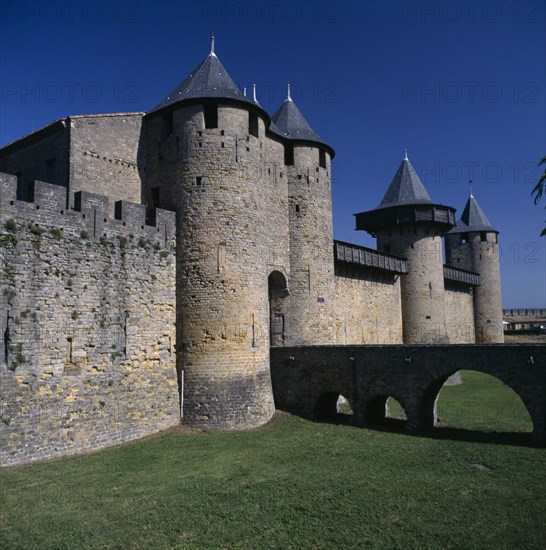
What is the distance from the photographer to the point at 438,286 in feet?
93.7

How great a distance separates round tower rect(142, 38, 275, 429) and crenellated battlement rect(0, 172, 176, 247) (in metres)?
0.83

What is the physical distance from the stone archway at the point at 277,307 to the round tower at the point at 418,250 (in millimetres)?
10973

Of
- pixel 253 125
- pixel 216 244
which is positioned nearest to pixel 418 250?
pixel 253 125

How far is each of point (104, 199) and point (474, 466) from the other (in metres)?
11.4

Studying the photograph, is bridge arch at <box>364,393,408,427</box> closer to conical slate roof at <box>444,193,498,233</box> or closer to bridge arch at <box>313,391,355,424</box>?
bridge arch at <box>313,391,355,424</box>

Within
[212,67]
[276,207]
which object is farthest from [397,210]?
[212,67]

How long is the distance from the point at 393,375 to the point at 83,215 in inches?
393

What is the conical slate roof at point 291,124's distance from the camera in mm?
20453

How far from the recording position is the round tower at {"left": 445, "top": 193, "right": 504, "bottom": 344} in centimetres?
3841

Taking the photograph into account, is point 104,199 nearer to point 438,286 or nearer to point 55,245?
point 55,245

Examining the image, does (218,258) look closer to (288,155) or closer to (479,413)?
(288,155)

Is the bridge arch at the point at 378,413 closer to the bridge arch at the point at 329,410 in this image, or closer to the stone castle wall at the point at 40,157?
the bridge arch at the point at 329,410

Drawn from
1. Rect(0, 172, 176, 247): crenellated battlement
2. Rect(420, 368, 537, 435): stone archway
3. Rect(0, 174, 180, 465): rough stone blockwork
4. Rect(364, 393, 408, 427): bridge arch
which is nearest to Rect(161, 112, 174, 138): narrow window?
Rect(0, 172, 176, 247): crenellated battlement

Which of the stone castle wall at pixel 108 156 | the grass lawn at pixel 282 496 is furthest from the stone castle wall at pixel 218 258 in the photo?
the grass lawn at pixel 282 496
